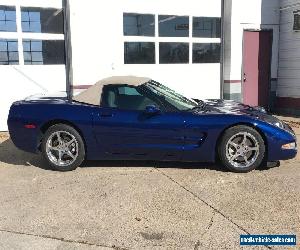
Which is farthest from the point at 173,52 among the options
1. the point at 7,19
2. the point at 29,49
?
the point at 7,19

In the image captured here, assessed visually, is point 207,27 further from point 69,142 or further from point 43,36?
point 69,142

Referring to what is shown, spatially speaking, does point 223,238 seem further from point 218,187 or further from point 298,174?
point 298,174

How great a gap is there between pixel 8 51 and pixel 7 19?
0.71 m

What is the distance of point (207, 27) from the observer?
9891 mm

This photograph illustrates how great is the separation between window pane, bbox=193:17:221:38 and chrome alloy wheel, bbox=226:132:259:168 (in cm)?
547

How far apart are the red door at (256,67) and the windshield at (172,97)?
17.1 ft

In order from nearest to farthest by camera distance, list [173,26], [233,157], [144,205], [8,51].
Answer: [144,205] < [233,157] < [8,51] < [173,26]

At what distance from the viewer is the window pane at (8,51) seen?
810cm

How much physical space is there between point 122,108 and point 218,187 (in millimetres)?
1780

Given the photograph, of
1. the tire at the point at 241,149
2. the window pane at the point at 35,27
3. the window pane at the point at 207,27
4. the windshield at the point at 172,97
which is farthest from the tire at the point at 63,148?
the window pane at the point at 207,27

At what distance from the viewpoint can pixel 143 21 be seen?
922 centimetres

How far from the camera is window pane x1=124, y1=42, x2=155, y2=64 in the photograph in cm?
916

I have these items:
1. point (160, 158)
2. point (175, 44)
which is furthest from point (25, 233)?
point (175, 44)

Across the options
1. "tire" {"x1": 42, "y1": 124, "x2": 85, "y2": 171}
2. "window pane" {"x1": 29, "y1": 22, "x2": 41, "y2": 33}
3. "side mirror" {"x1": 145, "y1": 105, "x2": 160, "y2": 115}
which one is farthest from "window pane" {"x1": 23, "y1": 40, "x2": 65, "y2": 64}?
"side mirror" {"x1": 145, "y1": 105, "x2": 160, "y2": 115}
